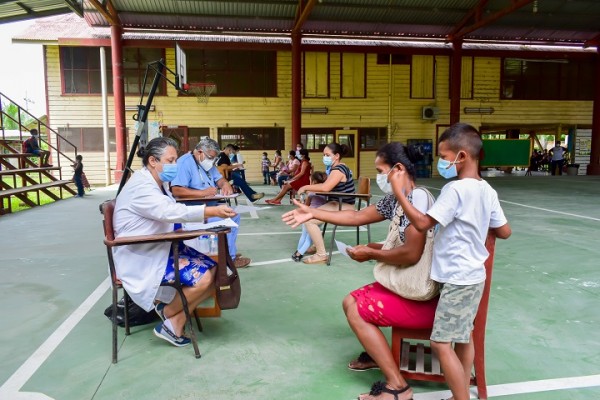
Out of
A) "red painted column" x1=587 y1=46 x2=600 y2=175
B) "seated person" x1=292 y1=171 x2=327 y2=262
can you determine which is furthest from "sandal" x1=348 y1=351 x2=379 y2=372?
"red painted column" x1=587 y1=46 x2=600 y2=175

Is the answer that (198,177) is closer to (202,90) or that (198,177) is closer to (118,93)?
(118,93)

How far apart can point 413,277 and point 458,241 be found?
281 mm

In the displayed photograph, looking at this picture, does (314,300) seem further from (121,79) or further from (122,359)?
(121,79)

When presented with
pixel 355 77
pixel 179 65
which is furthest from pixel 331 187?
pixel 355 77

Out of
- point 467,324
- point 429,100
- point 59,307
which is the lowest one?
point 59,307

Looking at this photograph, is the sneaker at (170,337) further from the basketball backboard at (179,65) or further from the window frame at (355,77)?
the window frame at (355,77)

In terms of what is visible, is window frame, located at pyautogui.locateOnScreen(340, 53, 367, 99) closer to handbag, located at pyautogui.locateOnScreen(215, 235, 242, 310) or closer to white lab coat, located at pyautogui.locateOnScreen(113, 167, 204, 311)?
handbag, located at pyautogui.locateOnScreen(215, 235, 242, 310)

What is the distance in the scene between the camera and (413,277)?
2070 millimetres

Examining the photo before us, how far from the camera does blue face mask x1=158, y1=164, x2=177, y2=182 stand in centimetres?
288

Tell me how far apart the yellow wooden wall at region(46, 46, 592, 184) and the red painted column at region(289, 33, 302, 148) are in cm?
122

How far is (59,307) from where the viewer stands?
3537mm

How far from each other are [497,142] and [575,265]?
16549 mm

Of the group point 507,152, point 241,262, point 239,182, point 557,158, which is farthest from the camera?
point 507,152

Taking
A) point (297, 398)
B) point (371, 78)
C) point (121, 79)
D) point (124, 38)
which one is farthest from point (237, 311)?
point (371, 78)
